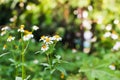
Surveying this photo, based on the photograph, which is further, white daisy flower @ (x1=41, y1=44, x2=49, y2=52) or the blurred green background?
the blurred green background

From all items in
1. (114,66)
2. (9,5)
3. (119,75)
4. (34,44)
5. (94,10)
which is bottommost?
(119,75)

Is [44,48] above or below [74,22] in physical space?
below

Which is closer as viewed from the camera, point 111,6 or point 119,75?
point 119,75

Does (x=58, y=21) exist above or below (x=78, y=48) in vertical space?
above

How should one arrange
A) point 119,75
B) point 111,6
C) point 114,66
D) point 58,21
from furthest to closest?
point 58,21 < point 111,6 < point 114,66 < point 119,75

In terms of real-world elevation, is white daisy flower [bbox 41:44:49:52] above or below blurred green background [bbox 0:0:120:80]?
below

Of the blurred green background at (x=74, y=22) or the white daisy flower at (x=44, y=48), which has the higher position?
the blurred green background at (x=74, y=22)

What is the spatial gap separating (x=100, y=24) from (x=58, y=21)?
52cm

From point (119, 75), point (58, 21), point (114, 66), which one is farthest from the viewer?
point (58, 21)

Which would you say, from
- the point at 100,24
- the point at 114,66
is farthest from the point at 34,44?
the point at 114,66

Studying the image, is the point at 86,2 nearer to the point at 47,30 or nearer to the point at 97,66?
the point at 47,30

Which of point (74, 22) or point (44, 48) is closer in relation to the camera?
point (44, 48)

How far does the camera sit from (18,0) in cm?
418

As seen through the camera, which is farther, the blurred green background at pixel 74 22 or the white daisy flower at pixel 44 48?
the blurred green background at pixel 74 22
